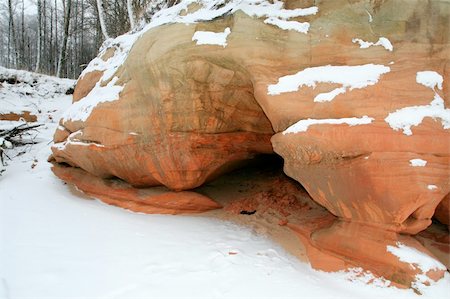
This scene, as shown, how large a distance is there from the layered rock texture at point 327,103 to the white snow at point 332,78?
0.5 inches

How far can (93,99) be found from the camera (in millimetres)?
5633

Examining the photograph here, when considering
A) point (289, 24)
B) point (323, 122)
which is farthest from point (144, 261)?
point (289, 24)

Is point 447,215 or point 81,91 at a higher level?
point 81,91

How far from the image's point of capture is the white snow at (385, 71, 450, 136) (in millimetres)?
2898

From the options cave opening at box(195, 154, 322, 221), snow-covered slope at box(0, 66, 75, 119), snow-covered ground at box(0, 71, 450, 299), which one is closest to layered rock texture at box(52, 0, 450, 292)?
snow-covered ground at box(0, 71, 450, 299)

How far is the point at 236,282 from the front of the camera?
3.07 meters

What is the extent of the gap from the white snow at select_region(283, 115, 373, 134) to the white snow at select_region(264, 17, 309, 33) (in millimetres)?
1034

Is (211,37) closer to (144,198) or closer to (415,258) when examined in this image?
(144,198)

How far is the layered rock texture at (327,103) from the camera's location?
297 cm

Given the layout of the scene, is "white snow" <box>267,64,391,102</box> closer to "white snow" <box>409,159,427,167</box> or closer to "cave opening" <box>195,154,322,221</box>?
"white snow" <box>409,159,427,167</box>

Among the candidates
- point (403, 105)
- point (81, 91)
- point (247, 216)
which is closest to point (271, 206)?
point (247, 216)

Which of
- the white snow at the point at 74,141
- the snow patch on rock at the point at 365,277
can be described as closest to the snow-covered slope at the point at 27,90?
the white snow at the point at 74,141

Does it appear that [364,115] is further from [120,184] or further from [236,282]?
[120,184]

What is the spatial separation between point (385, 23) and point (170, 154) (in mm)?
3216
